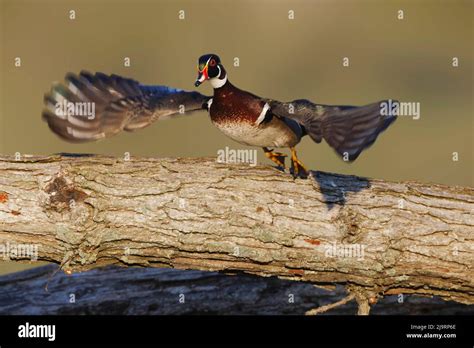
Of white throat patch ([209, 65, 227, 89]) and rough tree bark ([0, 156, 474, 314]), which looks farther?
white throat patch ([209, 65, 227, 89])

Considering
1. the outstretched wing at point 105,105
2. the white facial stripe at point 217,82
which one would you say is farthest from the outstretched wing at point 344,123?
the outstretched wing at point 105,105


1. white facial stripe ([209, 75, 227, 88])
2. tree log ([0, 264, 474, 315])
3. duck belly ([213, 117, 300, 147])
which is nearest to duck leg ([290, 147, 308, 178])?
duck belly ([213, 117, 300, 147])

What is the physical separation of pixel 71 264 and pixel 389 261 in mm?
2395

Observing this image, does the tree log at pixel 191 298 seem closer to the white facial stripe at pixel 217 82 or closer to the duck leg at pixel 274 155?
the duck leg at pixel 274 155

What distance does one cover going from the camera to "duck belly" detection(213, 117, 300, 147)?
7344mm

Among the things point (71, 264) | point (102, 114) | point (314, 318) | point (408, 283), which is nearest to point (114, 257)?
point (71, 264)

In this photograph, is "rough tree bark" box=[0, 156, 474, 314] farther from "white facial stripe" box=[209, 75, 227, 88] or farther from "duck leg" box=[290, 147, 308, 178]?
"white facial stripe" box=[209, 75, 227, 88]

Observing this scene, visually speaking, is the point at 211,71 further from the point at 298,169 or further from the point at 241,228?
the point at 241,228

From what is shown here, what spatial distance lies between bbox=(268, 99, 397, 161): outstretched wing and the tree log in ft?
5.48

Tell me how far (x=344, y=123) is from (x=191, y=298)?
7.40ft

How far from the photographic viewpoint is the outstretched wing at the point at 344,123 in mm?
6160

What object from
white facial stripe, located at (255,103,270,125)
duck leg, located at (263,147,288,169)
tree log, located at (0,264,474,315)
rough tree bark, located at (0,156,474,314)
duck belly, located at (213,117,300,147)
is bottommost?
tree log, located at (0,264,474,315)

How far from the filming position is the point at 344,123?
6391 millimetres

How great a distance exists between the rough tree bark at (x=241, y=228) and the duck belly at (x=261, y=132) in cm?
74
